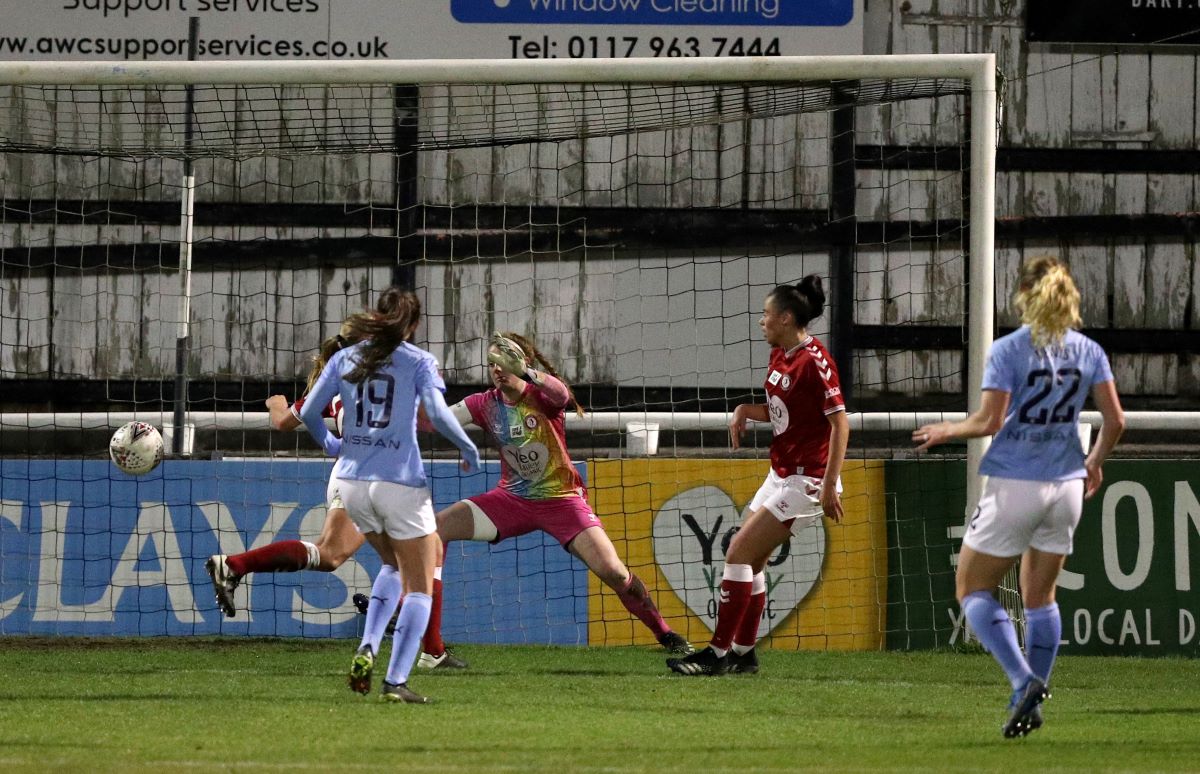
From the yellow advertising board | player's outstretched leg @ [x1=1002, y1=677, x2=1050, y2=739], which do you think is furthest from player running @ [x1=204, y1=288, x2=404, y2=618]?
player's outstretched leg @ [x1=1002, y1=677, x2=1050, y2=739]

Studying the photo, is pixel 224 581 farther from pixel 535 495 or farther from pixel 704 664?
pixel 704 664

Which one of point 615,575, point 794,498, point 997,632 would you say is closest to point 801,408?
point 794,498

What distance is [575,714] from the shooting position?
21.2 ft

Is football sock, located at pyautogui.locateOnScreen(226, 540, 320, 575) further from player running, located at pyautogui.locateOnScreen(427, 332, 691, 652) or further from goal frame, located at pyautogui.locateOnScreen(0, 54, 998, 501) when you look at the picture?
goal frame, located at pyautogui.locateOnScreen(0, 54, 998, 501)

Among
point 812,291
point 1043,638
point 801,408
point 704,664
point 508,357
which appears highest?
point 812,291

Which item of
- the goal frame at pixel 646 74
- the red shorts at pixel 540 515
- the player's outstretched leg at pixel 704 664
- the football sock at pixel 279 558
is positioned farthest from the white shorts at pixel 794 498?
the football sock at pixel 279 558

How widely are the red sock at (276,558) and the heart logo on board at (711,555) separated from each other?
2.31m

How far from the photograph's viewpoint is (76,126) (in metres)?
13.0

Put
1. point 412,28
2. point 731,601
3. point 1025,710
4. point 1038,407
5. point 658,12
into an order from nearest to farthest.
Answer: point 1025,710 → point 1038,407 → point 731,601 → point 658,12 → point 412,28

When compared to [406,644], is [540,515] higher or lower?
higher

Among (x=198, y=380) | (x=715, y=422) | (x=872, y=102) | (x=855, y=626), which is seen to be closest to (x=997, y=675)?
(x=855, y=626)

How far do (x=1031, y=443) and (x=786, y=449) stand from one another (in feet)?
7.12

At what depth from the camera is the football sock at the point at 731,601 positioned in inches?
311

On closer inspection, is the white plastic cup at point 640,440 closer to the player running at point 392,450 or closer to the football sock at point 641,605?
the football sock at point 641,605
